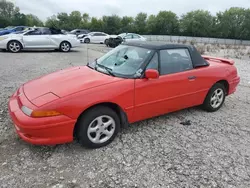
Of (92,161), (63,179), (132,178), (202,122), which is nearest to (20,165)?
(63,179)

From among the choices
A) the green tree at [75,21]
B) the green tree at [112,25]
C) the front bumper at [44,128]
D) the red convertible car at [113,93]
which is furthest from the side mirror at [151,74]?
the green tree at [75,21]

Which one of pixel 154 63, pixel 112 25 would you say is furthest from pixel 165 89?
pixel 112 25

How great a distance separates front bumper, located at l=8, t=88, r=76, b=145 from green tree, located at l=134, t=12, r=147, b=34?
61.9 metres

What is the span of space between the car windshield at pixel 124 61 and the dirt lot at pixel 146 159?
983mm

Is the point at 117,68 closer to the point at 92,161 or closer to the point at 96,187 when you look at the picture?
the point at 92,161

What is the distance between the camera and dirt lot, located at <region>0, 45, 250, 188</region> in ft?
7.98

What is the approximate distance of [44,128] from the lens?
2598mm

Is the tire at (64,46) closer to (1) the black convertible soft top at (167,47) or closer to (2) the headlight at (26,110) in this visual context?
(1) the black convertible soft top at (167,47)

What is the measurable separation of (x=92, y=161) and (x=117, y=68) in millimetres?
1478

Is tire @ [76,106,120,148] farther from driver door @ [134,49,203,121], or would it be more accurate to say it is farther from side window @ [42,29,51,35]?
side window @ [42,29,51,35]

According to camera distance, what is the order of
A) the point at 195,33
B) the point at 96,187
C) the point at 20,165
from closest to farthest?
the point at 96,187, the point at 20,165, the point at 195,33

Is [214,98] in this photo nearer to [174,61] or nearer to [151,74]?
[174,61]

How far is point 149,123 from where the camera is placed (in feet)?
12.4

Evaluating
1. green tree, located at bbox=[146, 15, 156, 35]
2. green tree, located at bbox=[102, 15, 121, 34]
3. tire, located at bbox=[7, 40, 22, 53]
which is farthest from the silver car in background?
green tree, located at bbox=[146, 15, 156, 35]
